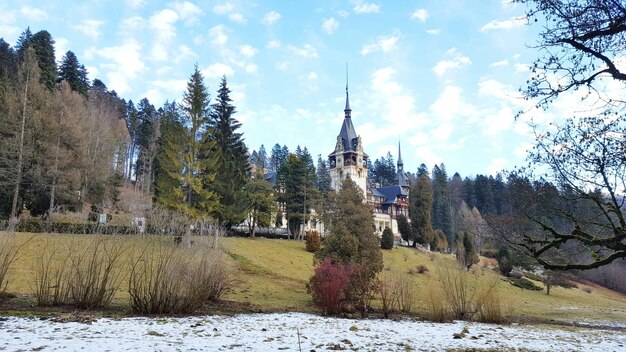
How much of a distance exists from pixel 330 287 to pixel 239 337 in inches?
239

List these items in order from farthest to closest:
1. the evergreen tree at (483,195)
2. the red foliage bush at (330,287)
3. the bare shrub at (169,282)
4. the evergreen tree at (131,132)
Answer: the evergreen tree at (483,195)
the evergreen tree at (131,132)
the red foliage bush at (330,287)
the bare shrub at (169,282)

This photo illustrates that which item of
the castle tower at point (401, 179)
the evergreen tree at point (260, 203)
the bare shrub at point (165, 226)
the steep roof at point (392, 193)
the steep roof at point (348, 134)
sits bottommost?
the bare shrub at point (165, 226)

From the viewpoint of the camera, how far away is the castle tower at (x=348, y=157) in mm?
73312

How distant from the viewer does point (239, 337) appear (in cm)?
671

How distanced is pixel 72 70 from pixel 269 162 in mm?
71860

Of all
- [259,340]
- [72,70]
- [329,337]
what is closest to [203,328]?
[259,340]

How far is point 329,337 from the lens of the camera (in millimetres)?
7352

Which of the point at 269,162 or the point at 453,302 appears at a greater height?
the point at 269,162

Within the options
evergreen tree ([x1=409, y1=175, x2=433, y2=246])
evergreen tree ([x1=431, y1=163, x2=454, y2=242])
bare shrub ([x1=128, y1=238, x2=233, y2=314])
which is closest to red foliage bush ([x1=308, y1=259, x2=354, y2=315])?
bare shrub ([x1=128, y1=238, x2=233, y2=314])

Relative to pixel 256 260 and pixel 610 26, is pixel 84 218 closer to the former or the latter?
pixel 256 260

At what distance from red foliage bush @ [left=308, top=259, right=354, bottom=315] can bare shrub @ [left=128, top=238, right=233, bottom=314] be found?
383 centimetres

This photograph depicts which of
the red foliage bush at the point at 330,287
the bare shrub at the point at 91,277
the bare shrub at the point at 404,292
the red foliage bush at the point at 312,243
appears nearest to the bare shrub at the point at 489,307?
the bare shrub at the point at 404,292

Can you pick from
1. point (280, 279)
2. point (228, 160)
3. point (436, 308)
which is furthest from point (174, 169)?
point (436, 308)

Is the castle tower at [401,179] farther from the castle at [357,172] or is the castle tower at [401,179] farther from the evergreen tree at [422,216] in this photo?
the evergreen tree at [422,216]
